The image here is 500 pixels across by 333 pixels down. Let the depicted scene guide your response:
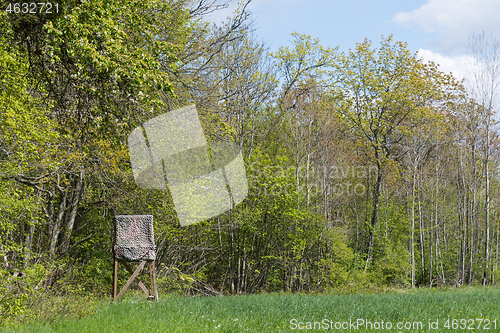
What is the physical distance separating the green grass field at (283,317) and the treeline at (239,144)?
140cm

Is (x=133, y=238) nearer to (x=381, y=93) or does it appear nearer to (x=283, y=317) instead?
(x=283, y=317)

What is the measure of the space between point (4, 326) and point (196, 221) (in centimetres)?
902

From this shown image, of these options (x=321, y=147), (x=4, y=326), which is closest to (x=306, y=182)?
(x=321, y=147)

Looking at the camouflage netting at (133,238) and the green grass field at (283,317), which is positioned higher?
the camouflage netting at (133,238)

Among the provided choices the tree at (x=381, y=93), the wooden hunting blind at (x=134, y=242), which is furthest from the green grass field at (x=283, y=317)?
the tree at (x=381, y=93)

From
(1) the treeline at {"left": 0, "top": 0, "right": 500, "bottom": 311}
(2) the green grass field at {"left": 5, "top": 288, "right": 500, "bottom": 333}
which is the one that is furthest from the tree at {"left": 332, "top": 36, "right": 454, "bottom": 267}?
(2) the green grass field at {"left": 5, "top": 288, "right": 500, "bottom": 333}

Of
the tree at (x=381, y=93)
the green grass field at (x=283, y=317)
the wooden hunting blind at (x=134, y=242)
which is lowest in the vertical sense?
the green grass field at (x=283, y=317)

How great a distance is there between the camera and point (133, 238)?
428 inches

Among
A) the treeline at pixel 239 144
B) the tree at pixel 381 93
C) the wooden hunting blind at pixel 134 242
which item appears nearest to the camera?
the treeline at pixel 239 144

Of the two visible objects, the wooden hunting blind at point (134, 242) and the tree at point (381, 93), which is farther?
the tree at point (381, 93)

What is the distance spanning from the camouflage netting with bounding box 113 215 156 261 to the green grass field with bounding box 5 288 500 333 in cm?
159

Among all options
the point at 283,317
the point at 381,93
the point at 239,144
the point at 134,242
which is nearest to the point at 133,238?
the point at 134,242

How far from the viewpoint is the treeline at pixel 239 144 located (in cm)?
629

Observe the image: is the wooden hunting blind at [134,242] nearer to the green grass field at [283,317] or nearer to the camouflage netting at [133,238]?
the camouflage netting at [133,238]
